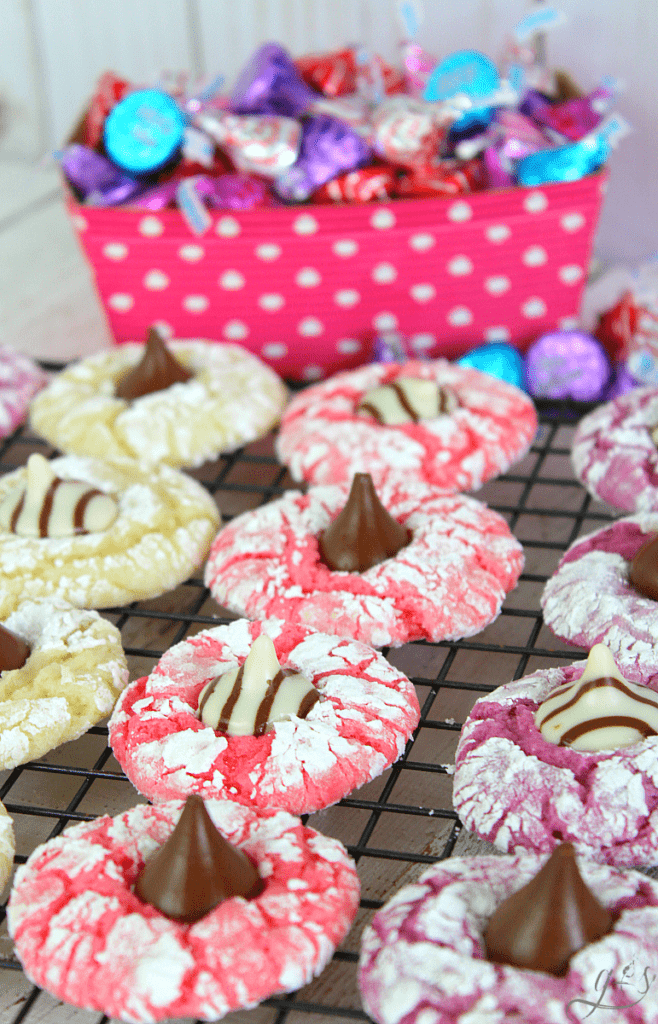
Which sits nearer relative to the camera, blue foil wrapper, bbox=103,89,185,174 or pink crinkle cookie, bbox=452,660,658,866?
pink crinkle cookie, bbox=452,660,658,866

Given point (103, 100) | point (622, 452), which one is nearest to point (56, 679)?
point (622, 452)

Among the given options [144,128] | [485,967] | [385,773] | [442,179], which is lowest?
[385,773]

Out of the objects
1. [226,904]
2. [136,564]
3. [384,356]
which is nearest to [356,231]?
[384,356]

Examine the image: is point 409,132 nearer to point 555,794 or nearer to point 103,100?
point 103,100

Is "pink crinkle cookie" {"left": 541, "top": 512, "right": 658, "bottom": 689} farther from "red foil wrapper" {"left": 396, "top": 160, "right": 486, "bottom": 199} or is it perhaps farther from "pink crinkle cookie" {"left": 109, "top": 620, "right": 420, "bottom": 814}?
"red foil wrapper" {"left": 396, "top": 160, "right": 486, "bottom": 199}

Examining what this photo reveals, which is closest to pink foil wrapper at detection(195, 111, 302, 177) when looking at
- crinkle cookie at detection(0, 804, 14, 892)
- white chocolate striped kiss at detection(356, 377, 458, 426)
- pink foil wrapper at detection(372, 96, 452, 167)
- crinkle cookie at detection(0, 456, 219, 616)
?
pink foil wrapper at detection(372, 96, 452, 167)

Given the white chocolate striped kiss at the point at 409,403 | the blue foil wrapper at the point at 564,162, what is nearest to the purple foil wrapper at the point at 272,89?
the blue foil wrapper at the point at 564,162

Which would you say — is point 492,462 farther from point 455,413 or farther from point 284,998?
point 284,998
